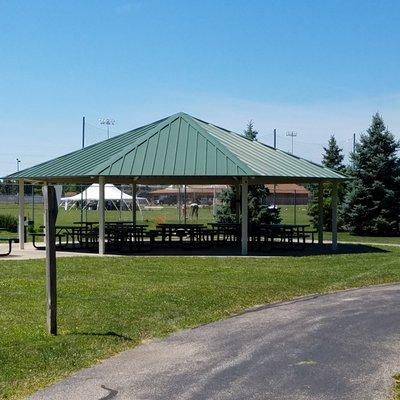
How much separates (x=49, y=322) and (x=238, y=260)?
10230mm

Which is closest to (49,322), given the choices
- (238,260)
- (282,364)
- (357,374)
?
(282,364)

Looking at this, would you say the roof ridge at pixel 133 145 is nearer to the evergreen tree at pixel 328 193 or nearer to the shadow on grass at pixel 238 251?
the shadow on grass at pixel 238 251

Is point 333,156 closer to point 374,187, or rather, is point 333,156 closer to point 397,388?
point 374,187

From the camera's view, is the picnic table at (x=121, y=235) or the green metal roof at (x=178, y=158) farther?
the picnic table at (x=121, y=235)

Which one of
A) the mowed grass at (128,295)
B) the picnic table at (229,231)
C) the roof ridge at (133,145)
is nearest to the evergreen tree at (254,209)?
the picnic table at (229,231)

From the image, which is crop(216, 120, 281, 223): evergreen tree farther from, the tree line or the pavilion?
the pavilion

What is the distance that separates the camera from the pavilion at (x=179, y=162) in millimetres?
20016

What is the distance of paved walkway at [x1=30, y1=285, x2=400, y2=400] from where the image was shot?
21.1 ft

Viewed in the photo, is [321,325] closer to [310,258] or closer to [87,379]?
[87,379]

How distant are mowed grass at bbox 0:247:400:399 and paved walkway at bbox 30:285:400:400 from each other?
0.42 metres

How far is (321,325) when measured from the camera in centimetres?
977

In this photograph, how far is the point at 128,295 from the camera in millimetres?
12172

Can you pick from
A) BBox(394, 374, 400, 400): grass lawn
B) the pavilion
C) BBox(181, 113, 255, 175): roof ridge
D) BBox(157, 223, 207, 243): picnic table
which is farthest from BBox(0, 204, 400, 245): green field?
BBox(394, 374, 400, 400): grass lawn

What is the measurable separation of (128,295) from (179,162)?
8.90 meters
